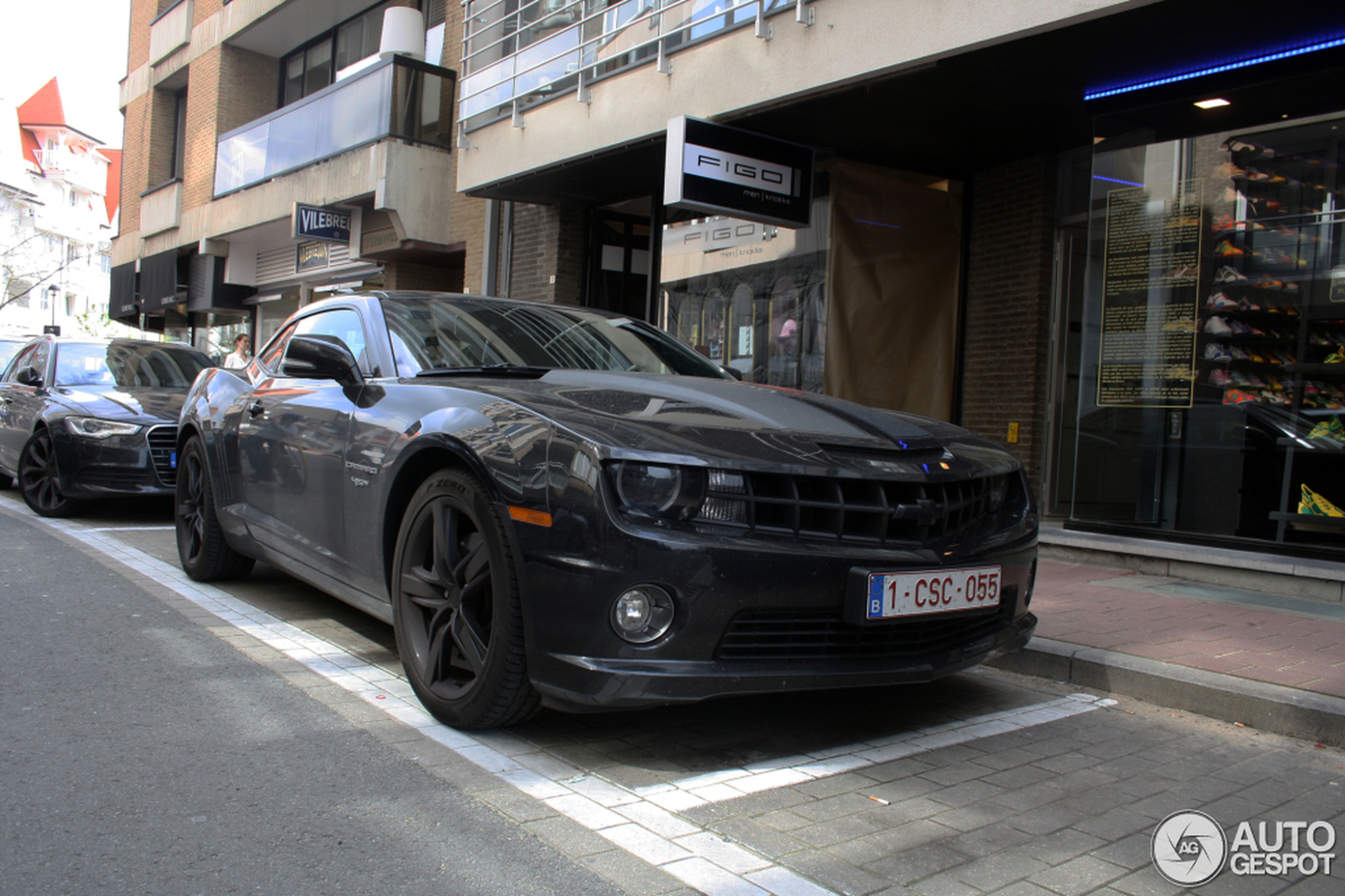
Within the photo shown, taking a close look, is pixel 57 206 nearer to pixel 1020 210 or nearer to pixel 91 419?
pixel 91 419

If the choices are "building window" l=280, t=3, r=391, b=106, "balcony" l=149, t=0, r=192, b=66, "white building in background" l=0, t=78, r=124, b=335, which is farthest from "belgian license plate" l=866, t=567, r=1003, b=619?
"white building in background" l=0, t=78, r=124, b=335

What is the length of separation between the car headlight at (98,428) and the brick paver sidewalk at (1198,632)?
22.0ft

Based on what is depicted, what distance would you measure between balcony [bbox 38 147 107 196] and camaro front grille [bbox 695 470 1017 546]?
9102 centimetres

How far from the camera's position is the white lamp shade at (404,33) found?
15406mm

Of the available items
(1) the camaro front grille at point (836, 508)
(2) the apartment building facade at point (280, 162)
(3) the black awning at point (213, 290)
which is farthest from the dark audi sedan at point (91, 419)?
(3) the black awning at point (213, 290)

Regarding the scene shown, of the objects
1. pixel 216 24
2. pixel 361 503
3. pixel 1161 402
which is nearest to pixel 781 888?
pixel 361 503

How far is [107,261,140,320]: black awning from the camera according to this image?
2403cm

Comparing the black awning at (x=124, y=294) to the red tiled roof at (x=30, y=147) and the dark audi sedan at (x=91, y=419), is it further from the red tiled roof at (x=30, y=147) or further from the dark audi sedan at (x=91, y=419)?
the red tiled roof at (x=30, y=147)

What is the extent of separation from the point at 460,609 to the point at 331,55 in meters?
18.9

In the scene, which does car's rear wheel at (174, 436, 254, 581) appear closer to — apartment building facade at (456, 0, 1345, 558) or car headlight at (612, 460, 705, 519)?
car headlight at (612, 460, 705, 519)

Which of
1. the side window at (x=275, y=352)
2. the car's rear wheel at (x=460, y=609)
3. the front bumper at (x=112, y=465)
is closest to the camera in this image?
the car's rear wheel at (x=460, y=609)

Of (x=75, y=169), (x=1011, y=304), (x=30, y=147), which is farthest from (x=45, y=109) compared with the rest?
(x=1011, y=304)

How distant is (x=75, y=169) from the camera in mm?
80812

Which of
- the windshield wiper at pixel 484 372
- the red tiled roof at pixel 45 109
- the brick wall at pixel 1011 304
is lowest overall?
the windshield wiper at pixel 484 372
